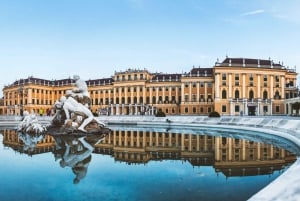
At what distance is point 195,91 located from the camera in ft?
206

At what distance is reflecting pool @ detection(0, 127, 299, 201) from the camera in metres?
6.72

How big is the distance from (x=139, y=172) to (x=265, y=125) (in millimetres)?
16920

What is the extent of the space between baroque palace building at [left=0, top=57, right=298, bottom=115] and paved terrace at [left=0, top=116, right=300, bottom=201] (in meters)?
22.9

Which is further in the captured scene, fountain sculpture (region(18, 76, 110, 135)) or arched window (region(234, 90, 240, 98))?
arched window (region(234, 90, 240, 98))

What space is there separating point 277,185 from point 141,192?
2.96 m

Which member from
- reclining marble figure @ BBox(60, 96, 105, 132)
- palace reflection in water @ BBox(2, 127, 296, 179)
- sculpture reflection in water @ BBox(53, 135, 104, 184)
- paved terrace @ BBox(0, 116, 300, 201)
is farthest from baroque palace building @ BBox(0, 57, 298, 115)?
sculpture reflection in water @ BBox(53, 135, 104, 184)

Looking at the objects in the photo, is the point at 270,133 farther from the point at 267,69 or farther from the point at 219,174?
the point at 267,69

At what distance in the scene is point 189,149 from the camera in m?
14.0

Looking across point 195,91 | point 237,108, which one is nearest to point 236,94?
point 237,108

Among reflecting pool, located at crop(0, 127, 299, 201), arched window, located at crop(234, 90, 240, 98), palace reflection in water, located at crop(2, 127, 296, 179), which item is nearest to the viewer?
reflecting pool, located at crop(0, 127, 299, 201)

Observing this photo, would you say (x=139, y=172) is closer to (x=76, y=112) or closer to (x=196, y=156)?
(x=196, y=156)

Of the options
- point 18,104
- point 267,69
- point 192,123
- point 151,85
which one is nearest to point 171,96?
point 151,85

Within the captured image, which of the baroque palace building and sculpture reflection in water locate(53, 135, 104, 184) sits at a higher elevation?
the baroque palace building

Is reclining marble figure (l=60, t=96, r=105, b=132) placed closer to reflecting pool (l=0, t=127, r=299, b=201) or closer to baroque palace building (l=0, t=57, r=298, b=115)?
reflecting pool (l=0, t=127, r=299, b=201)
